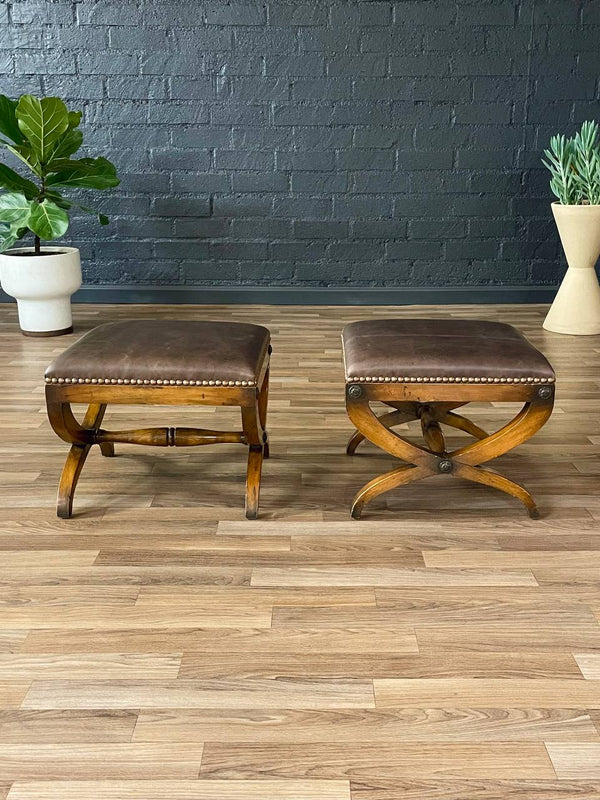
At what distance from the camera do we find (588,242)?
3.81 metres

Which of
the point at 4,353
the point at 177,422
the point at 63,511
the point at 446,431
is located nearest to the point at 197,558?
the point at 63,511


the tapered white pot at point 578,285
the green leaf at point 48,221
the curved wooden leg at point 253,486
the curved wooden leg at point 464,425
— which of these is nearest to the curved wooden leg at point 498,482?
the curved wooden leg at point 464,425

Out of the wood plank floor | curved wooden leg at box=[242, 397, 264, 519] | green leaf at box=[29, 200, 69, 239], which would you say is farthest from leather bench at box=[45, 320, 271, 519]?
green leaf at box=[29, 200, 69, 239]

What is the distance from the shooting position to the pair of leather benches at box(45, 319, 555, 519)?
1940 millimetres

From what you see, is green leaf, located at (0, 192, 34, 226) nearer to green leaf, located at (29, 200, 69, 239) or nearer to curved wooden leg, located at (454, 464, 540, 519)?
green leaf, located at (29, 200, 69, 239)

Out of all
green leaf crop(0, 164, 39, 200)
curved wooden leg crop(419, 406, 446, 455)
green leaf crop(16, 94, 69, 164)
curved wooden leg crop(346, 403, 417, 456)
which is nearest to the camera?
curved wooden leg crop(419, 406, 446, 455)

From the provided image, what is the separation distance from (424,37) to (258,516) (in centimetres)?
305

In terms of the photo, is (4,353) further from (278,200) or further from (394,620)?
(394,620)

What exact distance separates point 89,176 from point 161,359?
203cm

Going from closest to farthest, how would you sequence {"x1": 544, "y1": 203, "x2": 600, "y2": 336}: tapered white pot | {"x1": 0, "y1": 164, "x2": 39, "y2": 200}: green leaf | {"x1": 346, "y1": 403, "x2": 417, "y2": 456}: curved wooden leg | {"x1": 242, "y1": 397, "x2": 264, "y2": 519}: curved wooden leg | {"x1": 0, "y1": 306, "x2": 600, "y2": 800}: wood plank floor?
{"x1": 0, "y1": 306, "x2": 600, "y2": 800}: wood plank floor < {"x1": 242, "y1": 397, "x2": 264, "y2": 519}: curved wooden leg < {"x1": 346, "y1": 403, "x2": 417, "y2": 456}: curved wooden leg < {"x1": 0, "y1": 164, "x2": 39, "y2": 200}: green leaf < {"x1": 544, "y1": 203, "x2": 600, "y2": 336}: tapered white pot

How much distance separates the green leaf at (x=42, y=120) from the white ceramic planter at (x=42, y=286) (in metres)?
0.47

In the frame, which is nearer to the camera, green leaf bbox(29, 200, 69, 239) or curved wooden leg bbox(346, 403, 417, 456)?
curved wooden leg bbox(346, 403, 417, 456)

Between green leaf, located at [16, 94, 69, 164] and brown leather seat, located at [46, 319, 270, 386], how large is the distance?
5.59 ft

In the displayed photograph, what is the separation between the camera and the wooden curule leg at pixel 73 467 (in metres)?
2.06
